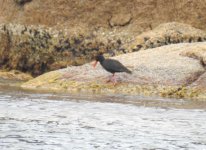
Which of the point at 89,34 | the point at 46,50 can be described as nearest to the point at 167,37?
the point at 89,34

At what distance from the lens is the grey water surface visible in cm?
1455

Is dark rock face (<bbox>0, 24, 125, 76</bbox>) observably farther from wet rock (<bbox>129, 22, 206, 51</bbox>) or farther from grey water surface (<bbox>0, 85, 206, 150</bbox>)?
grey water surface (<bbox>0, 85, 206, 150</bbox>)

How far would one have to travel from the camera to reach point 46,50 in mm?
41625

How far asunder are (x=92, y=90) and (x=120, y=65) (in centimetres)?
163

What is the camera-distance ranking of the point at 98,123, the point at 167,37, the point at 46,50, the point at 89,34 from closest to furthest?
the point at 98,123 < the point at 167,37 < the point at 46,50 < the point at 89,34

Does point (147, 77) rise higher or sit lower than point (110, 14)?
lower

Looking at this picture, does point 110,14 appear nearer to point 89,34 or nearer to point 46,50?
point 89,34

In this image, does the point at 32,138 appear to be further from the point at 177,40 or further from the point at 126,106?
the point at 177,40

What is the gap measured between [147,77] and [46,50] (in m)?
13.0

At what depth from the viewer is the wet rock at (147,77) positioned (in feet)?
95.0

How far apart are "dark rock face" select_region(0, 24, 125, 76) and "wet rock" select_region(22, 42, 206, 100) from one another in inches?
348

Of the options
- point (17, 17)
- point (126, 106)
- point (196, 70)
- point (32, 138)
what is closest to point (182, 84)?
point (196, 70)

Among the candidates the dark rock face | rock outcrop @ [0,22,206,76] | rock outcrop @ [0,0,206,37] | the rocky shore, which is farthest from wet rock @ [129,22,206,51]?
rock outcrop @ [0,0,206,37]

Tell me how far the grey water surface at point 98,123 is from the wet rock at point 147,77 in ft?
11.1
